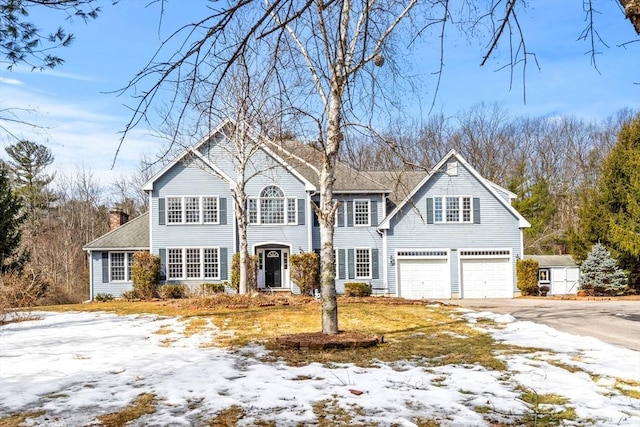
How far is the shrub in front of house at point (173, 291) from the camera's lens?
2306 cm

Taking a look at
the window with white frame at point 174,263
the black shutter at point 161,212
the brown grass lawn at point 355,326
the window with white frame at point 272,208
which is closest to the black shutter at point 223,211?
the window with white frame at point 272,208

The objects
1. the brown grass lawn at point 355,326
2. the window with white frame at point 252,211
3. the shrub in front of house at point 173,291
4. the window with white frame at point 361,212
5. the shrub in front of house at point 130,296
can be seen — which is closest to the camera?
the brown grass lawn at point 355,326

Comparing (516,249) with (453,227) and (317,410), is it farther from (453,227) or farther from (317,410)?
(317,410)

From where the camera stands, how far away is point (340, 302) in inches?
760

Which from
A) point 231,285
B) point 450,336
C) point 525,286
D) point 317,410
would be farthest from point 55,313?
point 525,286

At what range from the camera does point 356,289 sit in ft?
77.5

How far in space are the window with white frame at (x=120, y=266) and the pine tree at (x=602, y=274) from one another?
69.2 ft

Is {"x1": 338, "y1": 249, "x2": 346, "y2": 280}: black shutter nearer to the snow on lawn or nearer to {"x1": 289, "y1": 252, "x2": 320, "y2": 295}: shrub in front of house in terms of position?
{"x1": 289, "y1": 252, "x2": 320, "y2": 295}: shrub in front of house

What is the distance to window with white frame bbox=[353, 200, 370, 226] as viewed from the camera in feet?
83.4

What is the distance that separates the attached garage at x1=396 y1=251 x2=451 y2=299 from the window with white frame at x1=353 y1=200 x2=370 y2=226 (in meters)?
2.27

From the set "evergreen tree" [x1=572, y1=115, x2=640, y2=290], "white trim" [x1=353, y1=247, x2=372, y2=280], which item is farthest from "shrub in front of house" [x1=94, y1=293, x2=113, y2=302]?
"evergreen tree" [x1=572, y1=115, x2=640, y2=290]

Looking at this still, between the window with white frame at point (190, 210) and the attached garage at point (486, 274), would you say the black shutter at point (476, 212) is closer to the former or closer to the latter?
the attached garage at point (486, 274)

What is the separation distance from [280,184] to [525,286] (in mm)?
11986

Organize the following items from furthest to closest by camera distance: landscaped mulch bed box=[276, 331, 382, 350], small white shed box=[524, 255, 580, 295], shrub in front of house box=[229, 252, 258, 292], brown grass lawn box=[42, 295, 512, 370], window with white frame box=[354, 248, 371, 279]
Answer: small white shed box=[524, 255, 580, 295]
window with white frame box=[354, 248, 371, 279]
shrub in front of house box=[229, 252, 258, 292]
landscaped mulch bed box=[276, 331, 382, 350]
brown grass lawn box=[42, 295, 512, 370]
